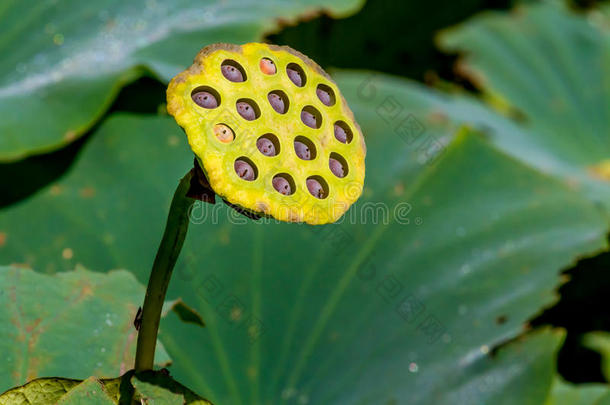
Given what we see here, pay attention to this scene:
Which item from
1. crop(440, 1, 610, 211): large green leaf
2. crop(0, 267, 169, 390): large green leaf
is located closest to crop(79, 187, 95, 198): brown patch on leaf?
crop(0, 267, 169, 390): large green leaf

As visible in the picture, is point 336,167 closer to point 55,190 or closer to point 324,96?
point 324,96

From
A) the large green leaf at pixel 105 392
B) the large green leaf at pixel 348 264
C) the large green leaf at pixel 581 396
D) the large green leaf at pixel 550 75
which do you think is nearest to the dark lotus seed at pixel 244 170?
the large green leaf at pixel 105 392

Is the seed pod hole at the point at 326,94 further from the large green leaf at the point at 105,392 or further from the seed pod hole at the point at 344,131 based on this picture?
the large green leaf at the point at 105,392

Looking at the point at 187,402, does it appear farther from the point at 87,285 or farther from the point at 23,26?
the point at 23,26

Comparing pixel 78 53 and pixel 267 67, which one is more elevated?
pixel 267 67

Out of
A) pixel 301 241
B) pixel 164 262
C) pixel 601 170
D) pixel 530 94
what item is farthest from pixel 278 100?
pixel 530 94

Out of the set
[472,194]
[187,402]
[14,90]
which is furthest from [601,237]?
[14,90]
